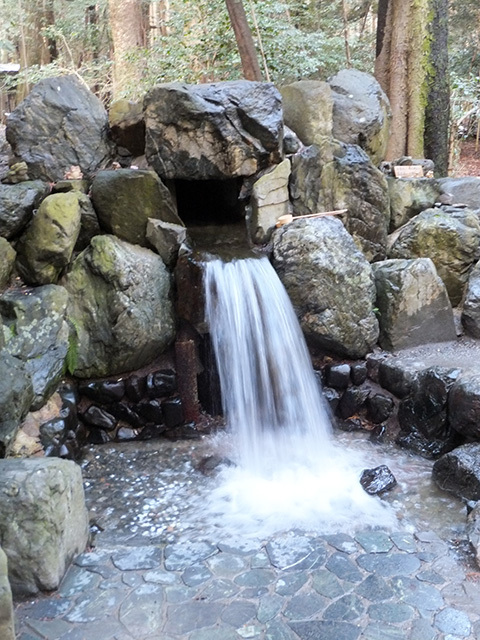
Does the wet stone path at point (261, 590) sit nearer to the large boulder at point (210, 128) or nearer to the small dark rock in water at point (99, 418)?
the small dark rock in water at point (99, 418)

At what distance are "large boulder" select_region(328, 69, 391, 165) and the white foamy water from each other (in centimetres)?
277

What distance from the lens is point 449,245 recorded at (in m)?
7.18

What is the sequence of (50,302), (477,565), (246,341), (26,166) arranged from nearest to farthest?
(477,565)
(50,302)
(246,341)
(26,166)

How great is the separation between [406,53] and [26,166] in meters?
6.51

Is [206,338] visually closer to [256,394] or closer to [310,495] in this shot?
[256,394]

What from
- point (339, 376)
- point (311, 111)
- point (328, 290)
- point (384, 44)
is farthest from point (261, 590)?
point (384, 44)

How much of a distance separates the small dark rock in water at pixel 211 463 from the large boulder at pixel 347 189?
348 centimetres

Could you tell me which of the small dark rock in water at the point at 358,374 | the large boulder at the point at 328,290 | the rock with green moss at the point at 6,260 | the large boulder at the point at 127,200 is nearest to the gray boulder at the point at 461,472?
the small dark rock in water at the point at 358,374

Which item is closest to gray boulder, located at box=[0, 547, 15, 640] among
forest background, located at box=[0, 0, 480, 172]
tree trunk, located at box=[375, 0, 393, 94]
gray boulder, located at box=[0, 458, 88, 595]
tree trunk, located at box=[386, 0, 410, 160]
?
gray boulder, located at box=[0, 458, 88, 595]

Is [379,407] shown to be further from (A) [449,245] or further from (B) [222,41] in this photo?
(B) [222,41]

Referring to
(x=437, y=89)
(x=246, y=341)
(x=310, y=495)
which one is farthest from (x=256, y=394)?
(x=437, y=89)

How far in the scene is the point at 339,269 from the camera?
258 inches

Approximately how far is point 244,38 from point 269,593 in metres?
8.61

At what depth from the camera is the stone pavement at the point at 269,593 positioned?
333 cm
